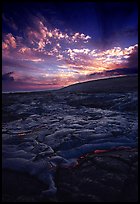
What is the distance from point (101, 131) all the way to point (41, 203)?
2965mm

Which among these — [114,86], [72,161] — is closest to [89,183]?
[72,161]

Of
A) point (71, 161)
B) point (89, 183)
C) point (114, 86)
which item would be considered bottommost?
point (89, 183)

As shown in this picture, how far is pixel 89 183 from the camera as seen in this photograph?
2.85 metres

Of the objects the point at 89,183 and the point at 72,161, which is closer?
the point at 89,183

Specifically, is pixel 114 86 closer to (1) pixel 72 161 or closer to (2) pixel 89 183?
(1) pixel 72 161

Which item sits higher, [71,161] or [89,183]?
[71,161]

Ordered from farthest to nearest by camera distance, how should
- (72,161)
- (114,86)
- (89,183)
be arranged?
(114,86)
(72,161)
(89,183)

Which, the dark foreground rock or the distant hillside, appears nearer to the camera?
the dark foreground rock

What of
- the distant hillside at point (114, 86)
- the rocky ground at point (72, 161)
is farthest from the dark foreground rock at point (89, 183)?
the distant hillside at point (114, 86)

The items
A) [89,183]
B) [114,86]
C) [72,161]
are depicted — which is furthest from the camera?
[114,86]

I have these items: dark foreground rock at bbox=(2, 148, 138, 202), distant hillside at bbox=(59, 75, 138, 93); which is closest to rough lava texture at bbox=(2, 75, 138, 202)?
dark foreground rock at bbox=(2, 148, 138, 202)

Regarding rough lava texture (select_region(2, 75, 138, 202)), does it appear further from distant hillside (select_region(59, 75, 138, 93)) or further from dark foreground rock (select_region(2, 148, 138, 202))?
distant hillside (select_region(59, 75, 138, 93))

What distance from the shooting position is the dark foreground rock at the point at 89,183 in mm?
2580

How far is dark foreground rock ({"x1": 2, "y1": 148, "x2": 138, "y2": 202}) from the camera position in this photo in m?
2.58
